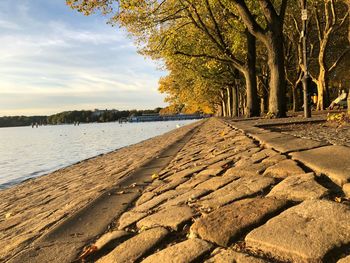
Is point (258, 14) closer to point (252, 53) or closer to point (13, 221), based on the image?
point (252, 53)

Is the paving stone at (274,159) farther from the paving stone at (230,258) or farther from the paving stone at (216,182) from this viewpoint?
the paving stone at (230,258)

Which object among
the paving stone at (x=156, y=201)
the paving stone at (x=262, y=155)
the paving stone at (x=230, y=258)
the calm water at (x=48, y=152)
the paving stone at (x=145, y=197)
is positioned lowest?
the calm water at (x=48, y=152)

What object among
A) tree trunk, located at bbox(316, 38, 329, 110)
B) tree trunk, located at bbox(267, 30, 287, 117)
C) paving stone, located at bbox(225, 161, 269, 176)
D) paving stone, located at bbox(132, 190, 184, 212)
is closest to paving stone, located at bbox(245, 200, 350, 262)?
paving stone, located at bbox(225, 161, 269, 176)

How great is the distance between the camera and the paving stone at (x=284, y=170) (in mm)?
3859

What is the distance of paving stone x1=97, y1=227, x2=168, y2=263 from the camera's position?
2.80 m

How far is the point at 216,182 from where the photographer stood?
4.39 meters

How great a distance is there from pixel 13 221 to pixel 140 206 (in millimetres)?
3176

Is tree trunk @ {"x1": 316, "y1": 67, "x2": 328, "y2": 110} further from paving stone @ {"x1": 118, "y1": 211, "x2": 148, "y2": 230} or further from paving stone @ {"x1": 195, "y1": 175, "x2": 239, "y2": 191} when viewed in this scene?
paving stone @ {"x1": 118, "y1": 211, "x2": 148, "y2": 230}

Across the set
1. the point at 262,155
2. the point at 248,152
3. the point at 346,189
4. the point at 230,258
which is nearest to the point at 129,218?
the point at 230,258

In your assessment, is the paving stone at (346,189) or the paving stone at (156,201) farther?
the paving stone at (156,201)

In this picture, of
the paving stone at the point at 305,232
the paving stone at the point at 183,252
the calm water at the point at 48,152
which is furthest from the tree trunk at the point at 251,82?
the paving stone at the point at 183,252

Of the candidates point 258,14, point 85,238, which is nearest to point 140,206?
point 85,238

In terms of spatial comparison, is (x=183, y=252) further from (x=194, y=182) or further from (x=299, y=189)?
(x=194, y=182)

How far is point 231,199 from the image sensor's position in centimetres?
345
